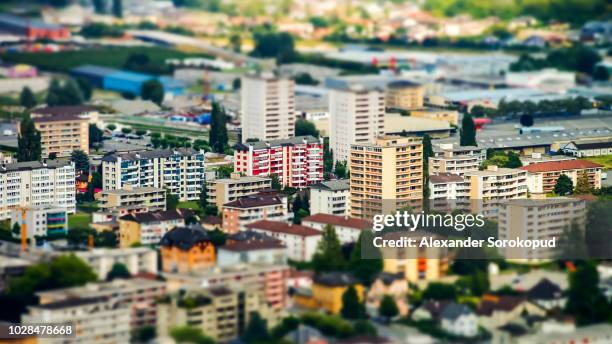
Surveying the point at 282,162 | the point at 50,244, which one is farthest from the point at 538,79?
the point at 50,244

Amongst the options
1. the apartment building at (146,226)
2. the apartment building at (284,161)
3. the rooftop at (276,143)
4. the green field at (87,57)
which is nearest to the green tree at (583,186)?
the apartment building at (284,161)

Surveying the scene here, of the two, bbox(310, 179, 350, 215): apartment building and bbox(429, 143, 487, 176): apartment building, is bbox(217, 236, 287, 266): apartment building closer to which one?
bbox(310, 179, 350, 215): apartment building

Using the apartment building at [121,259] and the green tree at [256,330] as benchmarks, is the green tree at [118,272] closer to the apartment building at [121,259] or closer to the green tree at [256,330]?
the apartment building at [121,259]

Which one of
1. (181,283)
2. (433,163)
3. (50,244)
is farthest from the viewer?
(433,163)

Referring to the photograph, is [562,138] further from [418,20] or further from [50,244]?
[418,20]

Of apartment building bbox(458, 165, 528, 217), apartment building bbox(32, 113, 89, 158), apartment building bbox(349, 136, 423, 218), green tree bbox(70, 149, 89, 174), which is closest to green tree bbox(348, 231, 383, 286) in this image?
apartment building bbox(349, 136, 423, 218)

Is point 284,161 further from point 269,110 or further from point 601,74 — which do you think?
point 601,74

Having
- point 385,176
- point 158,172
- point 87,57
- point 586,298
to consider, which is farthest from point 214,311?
point 87,57
